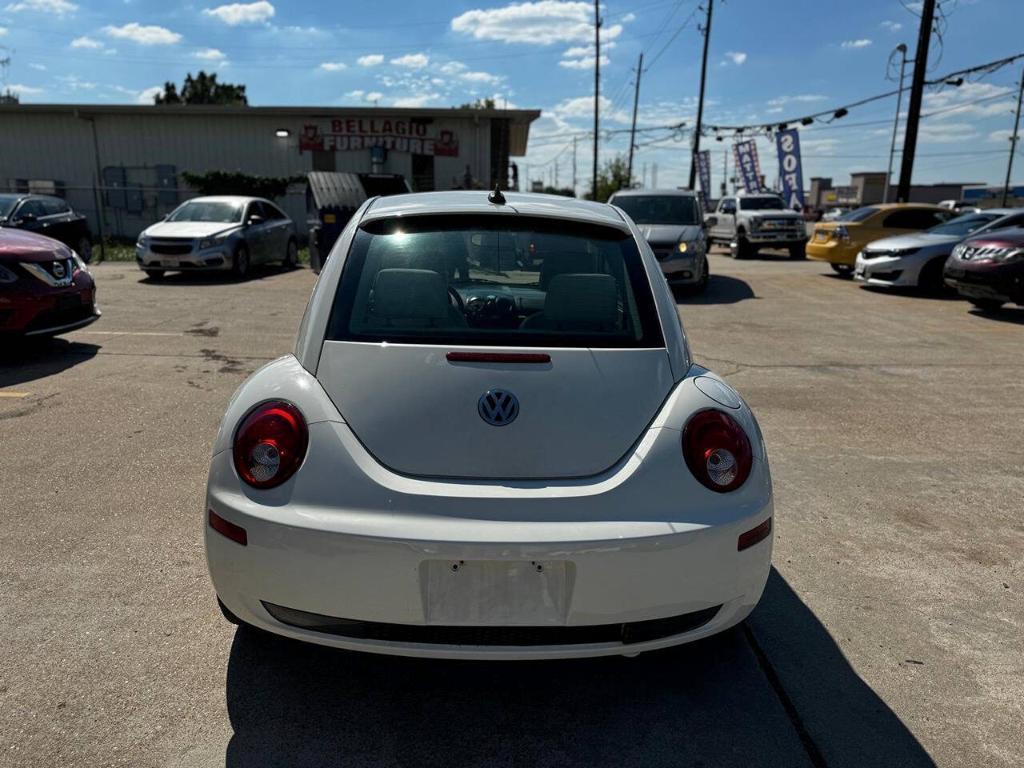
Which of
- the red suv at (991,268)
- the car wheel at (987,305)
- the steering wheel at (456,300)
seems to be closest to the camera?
the steering wheel at (456,300)

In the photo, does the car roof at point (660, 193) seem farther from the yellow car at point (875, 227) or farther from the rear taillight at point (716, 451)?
the rear taillight at point (716, 451)

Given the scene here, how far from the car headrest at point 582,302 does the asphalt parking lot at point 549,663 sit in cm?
→ 122

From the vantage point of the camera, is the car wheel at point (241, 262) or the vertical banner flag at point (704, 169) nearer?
the car wheel at point (241, 262)

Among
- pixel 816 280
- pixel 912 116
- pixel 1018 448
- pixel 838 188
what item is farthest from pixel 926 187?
pixel 1018 448

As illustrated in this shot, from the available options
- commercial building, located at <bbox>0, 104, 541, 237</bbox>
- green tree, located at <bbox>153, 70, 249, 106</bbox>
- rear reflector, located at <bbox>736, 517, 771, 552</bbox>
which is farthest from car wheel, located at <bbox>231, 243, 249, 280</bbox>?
green tree, located at <bbox>153, 70, 249, 106</bbox>

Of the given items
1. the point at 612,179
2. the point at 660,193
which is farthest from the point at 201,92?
the point at 660,193

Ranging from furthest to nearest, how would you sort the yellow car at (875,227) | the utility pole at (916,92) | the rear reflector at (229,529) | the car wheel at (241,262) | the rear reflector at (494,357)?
the utility pole at (916,92) → the yellow car at (875,227) → the car wheel at (241,262) → the rear reflector at (494,357) → the rear reflector at (229,529)

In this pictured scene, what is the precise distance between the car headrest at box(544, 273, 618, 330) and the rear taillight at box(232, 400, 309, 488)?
3.08 feet

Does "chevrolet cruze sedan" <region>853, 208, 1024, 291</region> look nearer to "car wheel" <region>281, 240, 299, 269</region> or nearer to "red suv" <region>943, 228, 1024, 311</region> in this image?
"red suv" <region>943, 228, 1024, 311</region>

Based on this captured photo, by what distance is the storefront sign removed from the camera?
2583 cm

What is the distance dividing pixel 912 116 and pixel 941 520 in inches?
772

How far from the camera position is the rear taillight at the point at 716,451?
236 cm

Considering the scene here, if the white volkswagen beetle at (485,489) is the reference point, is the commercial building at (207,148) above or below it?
above

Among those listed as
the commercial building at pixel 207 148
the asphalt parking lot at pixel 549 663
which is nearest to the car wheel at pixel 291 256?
the commercial building at pixel 207 148
